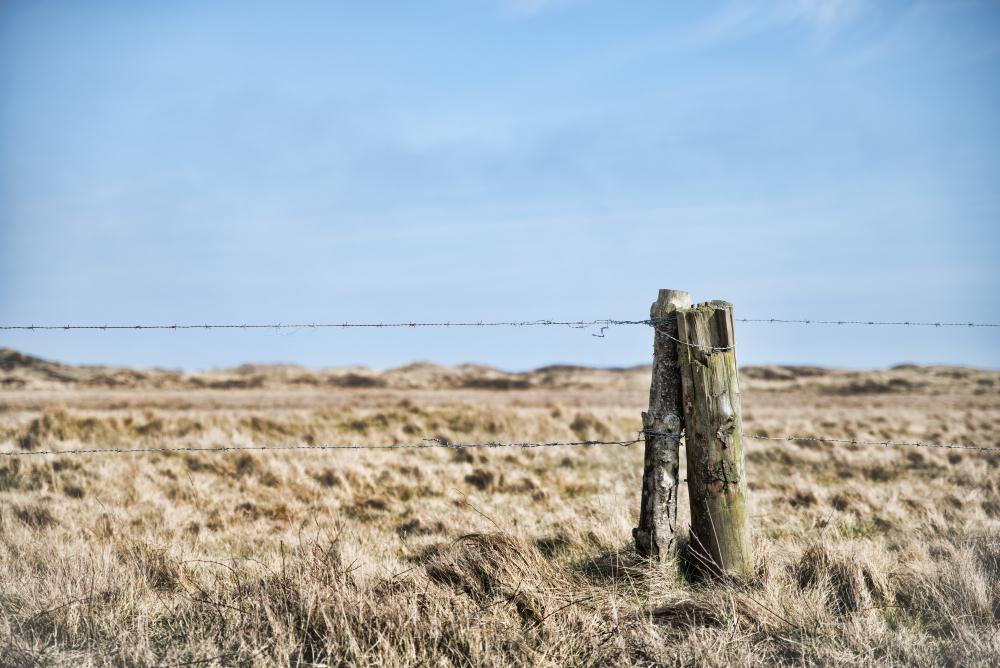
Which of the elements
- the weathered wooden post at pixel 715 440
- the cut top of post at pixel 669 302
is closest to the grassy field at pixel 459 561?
the weathered wooden post at pixel 715 440

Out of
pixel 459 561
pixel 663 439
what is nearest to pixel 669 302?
pixel 663 439

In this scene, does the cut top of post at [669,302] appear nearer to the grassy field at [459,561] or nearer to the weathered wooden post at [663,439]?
the weathered wooden post at [663,439]

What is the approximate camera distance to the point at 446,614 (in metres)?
3.94

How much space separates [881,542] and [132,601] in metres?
6.61

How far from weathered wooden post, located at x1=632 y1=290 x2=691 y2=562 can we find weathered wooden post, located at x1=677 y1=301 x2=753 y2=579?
12 cm

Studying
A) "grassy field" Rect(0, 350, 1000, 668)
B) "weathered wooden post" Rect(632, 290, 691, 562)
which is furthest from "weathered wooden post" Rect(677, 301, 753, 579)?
"grassy field" Rect(0, 350, 1000, 668)

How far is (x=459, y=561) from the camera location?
4.74 meters

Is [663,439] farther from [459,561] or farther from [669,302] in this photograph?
[459,561]

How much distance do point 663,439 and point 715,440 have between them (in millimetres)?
359

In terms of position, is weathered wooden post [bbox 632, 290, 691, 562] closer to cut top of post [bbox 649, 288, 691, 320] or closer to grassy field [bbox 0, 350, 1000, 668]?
cut top of post [bbox 649, 288, 691, 320]

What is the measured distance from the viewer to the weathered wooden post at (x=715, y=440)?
4.72m

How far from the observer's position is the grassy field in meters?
3.86

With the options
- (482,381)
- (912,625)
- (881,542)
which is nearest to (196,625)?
(912,625)

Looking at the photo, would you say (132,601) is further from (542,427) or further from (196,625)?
(542,427)
